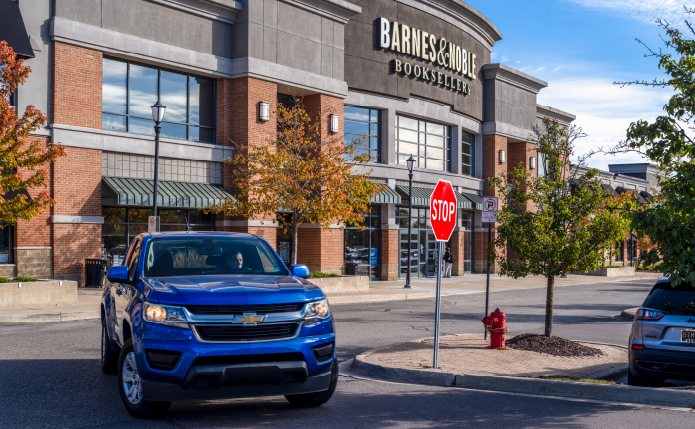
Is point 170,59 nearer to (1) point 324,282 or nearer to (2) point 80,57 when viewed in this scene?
(2) point 80,57

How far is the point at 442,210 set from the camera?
9570 mm

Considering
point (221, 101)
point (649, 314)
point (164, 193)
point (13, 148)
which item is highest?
point (221, 101)

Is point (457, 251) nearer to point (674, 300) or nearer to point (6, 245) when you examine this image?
point (6, 245)

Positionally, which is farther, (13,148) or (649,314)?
(13,148)

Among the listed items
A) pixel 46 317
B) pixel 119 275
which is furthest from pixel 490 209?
pixel 46 317

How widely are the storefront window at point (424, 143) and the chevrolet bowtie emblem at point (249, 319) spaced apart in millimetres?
26889

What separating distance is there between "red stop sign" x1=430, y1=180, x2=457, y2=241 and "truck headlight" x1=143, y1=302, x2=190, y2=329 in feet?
15.0

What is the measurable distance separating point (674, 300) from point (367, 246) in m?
22.8

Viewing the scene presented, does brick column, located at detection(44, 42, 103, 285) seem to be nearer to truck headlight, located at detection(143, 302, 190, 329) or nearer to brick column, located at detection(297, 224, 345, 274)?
brick column, located at detection(297, 224, 345, 274)

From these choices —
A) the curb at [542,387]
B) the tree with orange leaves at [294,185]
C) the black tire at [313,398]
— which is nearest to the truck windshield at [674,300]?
the curb at [542,387]

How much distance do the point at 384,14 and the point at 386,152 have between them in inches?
250

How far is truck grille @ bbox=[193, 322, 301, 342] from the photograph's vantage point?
226 inches

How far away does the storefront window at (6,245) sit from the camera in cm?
1975

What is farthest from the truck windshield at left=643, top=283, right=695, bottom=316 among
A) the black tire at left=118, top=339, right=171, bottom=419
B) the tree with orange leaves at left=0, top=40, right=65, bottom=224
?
the tree with orange leaves at left=0, top=40, right=65, bottom=224
